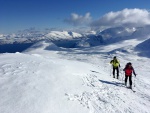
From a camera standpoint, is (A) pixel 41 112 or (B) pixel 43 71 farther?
(B) pixel 43 71

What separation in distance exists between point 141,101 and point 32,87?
8.95 m

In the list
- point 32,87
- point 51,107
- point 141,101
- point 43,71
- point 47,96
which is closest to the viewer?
point 51,107

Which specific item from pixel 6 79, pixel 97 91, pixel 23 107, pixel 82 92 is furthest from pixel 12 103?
pixel 97 91

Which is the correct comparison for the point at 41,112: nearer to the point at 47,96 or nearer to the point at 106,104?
the point at 47,96

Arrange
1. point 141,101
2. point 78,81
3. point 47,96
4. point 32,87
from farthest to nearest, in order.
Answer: point 78,81 < point 141,101 < point 32,87 < point 47,96

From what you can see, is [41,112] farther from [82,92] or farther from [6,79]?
[6,79]

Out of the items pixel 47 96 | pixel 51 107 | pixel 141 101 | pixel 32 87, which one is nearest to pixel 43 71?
pixel 32 87

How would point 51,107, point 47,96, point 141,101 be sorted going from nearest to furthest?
point 51,107, point 47,96, point 141,101

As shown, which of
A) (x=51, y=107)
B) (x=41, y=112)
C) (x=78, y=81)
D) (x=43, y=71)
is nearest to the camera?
(x=41, y=112)

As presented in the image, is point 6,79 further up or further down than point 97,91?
further up

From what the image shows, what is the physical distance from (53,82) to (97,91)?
3.85 metres

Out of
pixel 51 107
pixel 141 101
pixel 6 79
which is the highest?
pixel 6 79

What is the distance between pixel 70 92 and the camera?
15836mm

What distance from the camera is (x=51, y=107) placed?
512 inches
